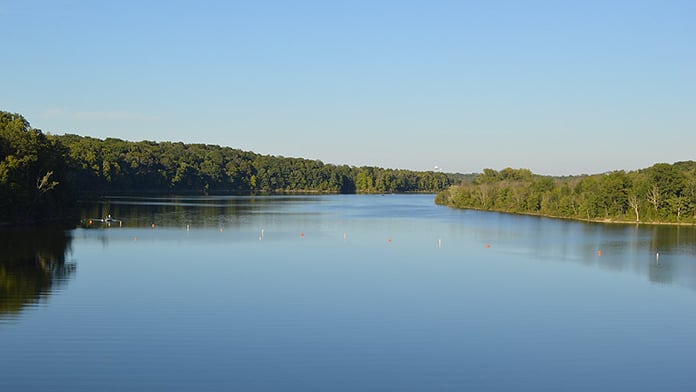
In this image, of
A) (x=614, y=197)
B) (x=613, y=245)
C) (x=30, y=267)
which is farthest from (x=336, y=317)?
(x=614, y=197)

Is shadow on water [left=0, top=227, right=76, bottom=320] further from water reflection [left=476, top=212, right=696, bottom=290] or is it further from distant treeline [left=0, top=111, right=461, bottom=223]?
water reflection [left=476, top=212, right=696, bottom=290]

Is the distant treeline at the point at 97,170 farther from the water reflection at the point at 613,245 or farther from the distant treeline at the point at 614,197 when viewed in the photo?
the distant treeline at the point at 614,197

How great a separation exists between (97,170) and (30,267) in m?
96.0

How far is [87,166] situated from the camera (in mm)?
116062

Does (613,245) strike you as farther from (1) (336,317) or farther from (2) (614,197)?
(1) (336,317)

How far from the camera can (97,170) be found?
122188 millimetres

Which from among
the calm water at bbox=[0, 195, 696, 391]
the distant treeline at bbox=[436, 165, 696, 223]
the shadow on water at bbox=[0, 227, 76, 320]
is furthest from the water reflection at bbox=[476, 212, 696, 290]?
the shadow on water at bbox=[0, 227, 76, 320]

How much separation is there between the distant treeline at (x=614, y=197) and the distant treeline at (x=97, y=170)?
6034 cm

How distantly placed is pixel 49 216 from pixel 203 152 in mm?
128452

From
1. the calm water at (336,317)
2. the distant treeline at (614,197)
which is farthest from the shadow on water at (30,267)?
the distant treeline at (614,197)

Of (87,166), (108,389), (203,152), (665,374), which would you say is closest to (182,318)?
(108,389)

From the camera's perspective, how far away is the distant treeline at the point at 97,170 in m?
51.8

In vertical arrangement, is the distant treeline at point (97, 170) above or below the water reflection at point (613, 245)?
above

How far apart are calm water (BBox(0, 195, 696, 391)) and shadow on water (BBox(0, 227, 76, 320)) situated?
0.12 metres
